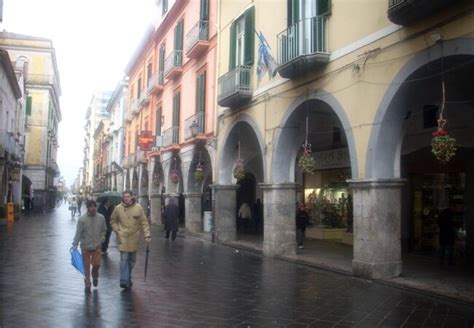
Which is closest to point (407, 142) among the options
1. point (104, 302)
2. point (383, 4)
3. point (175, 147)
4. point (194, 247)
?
point (383, 4)

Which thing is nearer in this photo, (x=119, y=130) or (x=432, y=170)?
(x=432, y=170)

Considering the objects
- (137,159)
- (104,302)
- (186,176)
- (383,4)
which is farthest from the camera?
(137,159)

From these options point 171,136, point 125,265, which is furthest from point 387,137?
point 171,136

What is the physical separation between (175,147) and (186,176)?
199 centimetres

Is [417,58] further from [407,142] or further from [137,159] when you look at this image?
[137,159]

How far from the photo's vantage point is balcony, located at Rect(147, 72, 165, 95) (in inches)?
1114

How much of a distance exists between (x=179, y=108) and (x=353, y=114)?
14731mm

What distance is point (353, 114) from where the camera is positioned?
11.3 m

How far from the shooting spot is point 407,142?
14.5 m

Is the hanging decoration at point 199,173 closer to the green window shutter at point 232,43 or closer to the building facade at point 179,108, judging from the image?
the building facade at point 179,108

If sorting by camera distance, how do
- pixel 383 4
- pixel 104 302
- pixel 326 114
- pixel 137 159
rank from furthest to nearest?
pixel 137 159, pixel 326 114, pixel 383 4, pixel 104 302

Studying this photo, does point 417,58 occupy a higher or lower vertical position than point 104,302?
higher

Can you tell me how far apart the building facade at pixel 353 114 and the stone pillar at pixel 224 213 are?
4 cm

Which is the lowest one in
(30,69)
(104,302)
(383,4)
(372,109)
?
(104,302)
